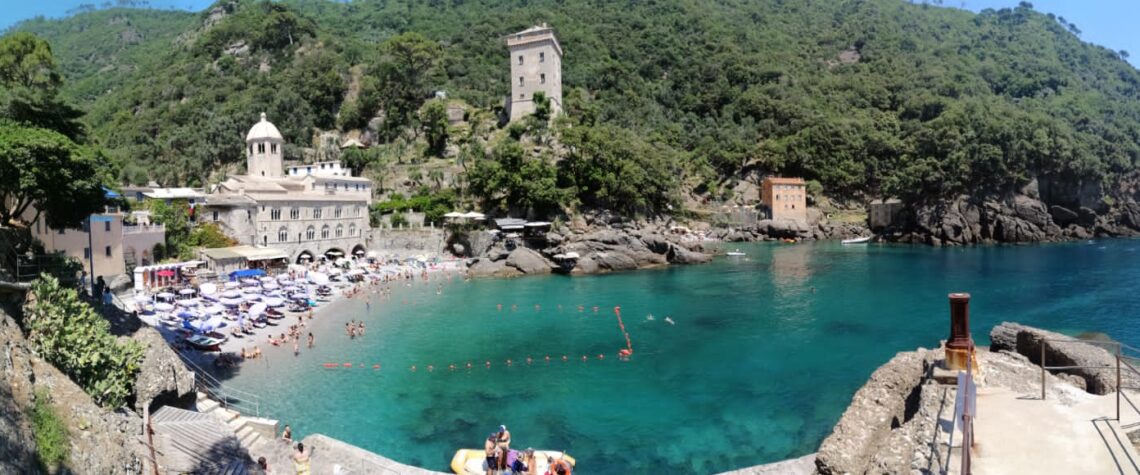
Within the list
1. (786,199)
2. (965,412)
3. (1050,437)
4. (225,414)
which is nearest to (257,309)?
(225,414)

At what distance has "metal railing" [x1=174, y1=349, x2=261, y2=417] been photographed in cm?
2048

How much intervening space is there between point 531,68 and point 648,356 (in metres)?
57.8

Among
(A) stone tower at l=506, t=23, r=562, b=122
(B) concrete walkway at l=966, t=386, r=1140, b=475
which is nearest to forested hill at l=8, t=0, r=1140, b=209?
(A) stone tower at l=506, t=23, r=562, b=122

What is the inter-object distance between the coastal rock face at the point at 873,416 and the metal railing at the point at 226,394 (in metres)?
17.7

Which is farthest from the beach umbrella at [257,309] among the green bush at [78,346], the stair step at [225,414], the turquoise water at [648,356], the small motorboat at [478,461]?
the small motorboat at [478,461]

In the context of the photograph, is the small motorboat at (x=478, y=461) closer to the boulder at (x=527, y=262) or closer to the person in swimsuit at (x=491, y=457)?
the person in swimsuit at (x=491, y=457)

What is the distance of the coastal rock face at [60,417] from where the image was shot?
9463mm

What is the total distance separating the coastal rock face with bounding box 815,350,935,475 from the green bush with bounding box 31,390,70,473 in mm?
12786

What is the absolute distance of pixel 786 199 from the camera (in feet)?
292

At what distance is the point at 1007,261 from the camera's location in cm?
5900

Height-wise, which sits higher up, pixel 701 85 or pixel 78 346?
pixel 701 85

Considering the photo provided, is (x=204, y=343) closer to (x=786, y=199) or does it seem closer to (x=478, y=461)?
(x=478, y=461)

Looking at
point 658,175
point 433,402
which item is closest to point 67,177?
point 433,402

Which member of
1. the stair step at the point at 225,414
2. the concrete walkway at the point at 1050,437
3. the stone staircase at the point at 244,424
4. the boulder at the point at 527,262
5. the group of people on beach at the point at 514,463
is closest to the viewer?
the concrete walkway at the point at 1050,437
